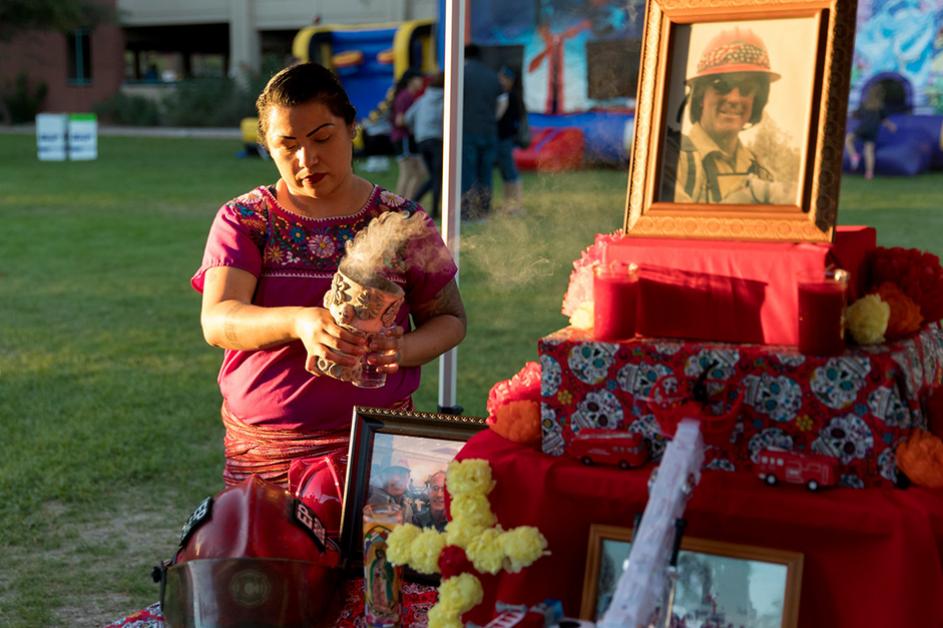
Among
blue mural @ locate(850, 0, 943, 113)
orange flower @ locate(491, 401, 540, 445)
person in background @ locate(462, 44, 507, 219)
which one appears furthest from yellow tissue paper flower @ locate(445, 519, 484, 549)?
blue mural @ locate(850, 0, 943, 113)

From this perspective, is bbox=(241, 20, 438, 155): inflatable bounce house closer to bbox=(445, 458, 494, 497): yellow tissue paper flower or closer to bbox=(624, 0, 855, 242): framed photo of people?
bbox=(624, 0, 855, 242): framed photo of people

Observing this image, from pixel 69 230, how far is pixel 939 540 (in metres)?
11.4

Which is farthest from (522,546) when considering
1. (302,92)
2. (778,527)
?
(302,92)

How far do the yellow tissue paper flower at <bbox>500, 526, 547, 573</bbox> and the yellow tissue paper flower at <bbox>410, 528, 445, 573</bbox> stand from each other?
147mm

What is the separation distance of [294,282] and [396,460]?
20.1 inches

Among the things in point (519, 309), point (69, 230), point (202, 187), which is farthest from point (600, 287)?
point (202, 187)

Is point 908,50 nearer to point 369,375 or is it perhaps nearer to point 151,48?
point 369,375

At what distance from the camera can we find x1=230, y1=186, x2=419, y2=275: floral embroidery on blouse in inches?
107

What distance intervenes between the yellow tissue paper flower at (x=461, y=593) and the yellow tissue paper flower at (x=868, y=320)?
84cm

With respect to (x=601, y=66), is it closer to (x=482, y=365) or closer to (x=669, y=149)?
(x=482, y=365)

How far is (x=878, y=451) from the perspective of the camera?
1941mm

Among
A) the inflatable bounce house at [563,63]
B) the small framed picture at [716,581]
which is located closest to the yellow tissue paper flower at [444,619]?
the small framed picture at [716,581]

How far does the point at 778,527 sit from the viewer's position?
76.4 inches

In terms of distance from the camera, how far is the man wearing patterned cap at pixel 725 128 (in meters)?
2.06
